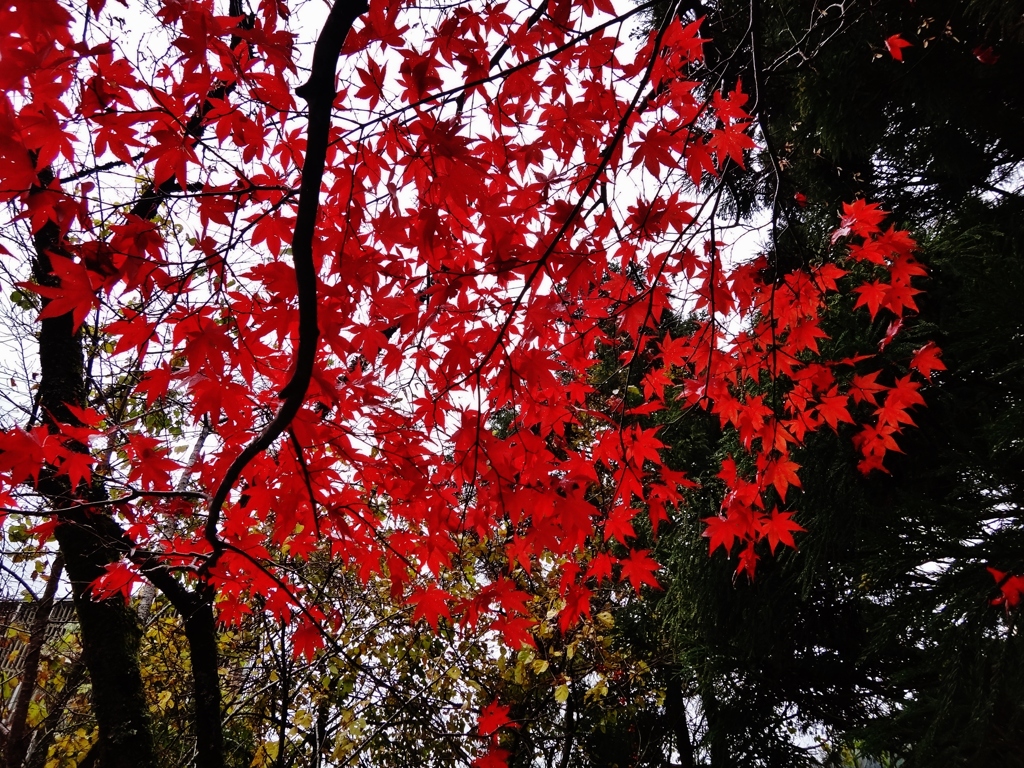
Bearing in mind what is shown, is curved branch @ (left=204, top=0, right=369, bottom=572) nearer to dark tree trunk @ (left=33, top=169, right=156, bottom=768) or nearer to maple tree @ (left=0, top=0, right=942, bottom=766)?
maple tree @ (left=0, top=0, right=942, bottom=766)

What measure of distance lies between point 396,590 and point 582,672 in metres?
2.95

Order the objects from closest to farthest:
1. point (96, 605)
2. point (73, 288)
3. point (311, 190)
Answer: point (311, 190) → point (73, 288) → point (96, 605)

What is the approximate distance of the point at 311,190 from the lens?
1345 mm

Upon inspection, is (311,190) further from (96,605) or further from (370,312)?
(96,605)

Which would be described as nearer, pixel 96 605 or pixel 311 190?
pixel 311 190

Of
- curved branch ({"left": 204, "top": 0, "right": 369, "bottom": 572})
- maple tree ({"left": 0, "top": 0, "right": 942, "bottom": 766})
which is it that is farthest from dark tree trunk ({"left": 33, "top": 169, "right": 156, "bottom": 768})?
curved branch ({"left": 204, "top": 0, "right": 369, "bottom": 572})

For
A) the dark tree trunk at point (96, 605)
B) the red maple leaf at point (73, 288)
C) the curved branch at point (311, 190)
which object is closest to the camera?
the curved branch at point (311, 190)

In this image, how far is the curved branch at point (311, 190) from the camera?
3.96ft

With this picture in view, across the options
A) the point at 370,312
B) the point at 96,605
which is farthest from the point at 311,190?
the point at 96,605

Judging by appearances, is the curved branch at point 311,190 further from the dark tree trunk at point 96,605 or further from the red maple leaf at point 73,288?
the dark tree trunk at point 96,605

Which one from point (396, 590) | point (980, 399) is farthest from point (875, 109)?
point (396, 590)

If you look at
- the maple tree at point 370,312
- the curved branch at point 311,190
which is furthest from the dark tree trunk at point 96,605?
the curved branch at point 311,190

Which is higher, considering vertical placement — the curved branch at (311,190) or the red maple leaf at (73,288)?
the red maple leaf at (73,288)

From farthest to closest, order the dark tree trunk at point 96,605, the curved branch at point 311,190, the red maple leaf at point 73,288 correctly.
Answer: the dark tree trunk at point 96,605 < the red maple leaf at point 73,288 < the curved branch at point 311,190
